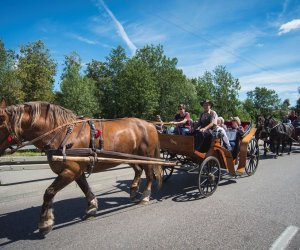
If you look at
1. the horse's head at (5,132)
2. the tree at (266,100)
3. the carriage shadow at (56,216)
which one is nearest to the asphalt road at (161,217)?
the carriage shadow at (56,216)

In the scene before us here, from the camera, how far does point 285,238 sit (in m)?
4.12

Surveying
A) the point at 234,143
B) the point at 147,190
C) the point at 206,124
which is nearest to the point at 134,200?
the point at 147,190

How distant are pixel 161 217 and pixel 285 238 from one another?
1.97 m

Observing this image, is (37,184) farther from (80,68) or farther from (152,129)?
(80,68)

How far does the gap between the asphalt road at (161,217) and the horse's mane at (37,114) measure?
1.68m

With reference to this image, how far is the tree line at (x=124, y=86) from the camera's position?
36.8 metres

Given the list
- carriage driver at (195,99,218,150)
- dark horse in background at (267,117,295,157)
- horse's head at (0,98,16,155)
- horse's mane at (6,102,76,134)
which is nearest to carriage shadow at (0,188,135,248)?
horse's head at (0,98,16,155)

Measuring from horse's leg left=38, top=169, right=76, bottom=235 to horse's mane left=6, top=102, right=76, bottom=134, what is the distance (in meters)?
0.83

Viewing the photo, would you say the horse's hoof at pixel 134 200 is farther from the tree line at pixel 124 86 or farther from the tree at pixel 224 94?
the tree at pixel 224 94

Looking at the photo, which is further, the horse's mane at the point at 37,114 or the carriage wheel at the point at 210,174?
the carriage wheel at the point at 210,174

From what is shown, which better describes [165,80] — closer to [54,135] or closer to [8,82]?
[8,82]

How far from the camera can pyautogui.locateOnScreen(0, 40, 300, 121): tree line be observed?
3679cm

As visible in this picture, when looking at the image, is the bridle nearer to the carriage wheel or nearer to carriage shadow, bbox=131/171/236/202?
carriage shadow, bbox=131/171/236/202

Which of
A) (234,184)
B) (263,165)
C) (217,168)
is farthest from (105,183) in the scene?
(263,165)
